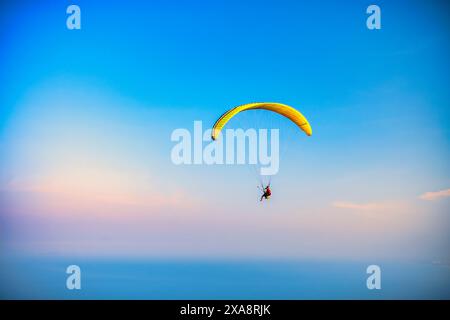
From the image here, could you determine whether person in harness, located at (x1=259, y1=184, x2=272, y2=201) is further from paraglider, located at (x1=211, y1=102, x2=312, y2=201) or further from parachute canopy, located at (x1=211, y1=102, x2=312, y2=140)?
parachute canopy, located at (x1=211, y1=102, x2=312, y2=140)

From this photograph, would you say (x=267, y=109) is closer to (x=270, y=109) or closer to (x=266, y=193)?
(x=270, y=109)

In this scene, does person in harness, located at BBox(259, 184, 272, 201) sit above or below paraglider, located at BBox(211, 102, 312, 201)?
below

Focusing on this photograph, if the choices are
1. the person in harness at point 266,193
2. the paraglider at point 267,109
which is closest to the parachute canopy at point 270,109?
the paraglider at point 267,109

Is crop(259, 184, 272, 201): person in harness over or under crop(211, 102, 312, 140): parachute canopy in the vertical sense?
under

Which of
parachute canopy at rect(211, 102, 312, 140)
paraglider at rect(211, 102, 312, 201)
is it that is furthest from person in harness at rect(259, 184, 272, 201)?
parachute canopy at rect(211, 102, 312, 140)

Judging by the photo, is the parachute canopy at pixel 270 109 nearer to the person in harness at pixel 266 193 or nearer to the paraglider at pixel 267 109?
the paraglider at pixel 267 109
